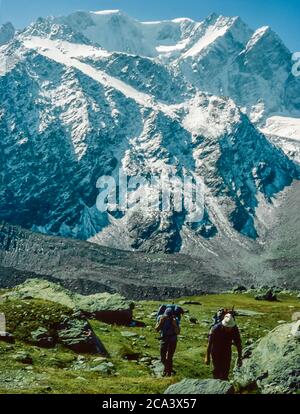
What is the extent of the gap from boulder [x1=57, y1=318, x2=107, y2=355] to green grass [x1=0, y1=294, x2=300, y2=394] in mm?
591

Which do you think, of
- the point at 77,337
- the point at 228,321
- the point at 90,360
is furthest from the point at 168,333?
the point at 77,337

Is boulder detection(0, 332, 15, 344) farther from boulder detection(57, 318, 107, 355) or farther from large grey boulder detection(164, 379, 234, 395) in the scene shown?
large grey boulder detection(164, 379, 234, 395)

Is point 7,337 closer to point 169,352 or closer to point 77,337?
point 77,337

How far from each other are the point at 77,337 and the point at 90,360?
2.18 m

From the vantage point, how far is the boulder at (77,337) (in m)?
33.9

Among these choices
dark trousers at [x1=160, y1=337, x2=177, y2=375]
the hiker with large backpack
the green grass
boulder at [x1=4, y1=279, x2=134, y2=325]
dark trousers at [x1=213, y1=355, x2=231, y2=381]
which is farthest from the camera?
boulder at [x1=4, y1=279, x2=134, y2=325]

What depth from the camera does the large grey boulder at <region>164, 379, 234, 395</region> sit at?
21312 millimetres

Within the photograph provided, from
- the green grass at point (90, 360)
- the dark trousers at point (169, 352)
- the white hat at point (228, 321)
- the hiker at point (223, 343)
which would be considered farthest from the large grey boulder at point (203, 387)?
the dark trousers at point (169, 352)

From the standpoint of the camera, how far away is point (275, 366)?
76.4 feet

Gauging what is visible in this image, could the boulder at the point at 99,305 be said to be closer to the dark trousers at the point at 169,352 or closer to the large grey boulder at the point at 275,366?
the dark trousers at the point at 169,352

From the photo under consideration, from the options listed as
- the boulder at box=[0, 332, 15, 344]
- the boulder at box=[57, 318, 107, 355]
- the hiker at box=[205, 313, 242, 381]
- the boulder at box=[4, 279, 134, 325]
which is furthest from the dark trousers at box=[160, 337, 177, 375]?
the boulder at box=[4, 279, 134, 325]

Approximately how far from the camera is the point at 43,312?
115 ft
